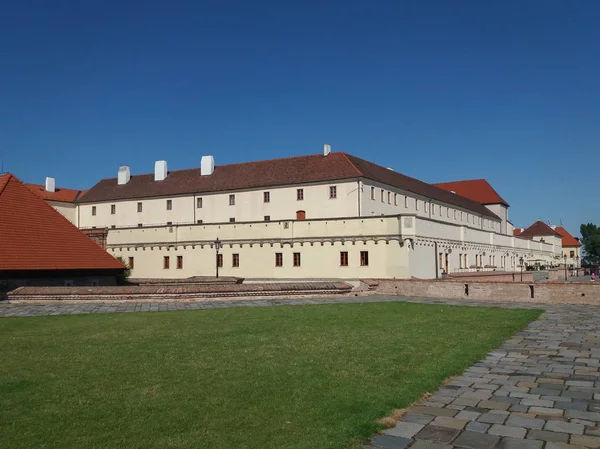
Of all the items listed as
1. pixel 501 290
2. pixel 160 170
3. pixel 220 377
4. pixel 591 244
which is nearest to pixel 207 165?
pixel 160 170

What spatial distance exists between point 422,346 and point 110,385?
594 centimetres

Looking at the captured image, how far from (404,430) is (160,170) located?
52.4 meters

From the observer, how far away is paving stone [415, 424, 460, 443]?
5.03 m

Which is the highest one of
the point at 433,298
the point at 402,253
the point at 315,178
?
the point at 315,178

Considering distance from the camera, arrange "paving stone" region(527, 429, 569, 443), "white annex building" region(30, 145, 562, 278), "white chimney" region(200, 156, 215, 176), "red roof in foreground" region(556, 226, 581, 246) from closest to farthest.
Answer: "paving stone" region(527, 429, 569, 443), "white annex building" region(30, 145, 562, 278), "white chimney" region(200, 156, 215, 176), "red roof in foreground" region(556, 226, 581, 246)

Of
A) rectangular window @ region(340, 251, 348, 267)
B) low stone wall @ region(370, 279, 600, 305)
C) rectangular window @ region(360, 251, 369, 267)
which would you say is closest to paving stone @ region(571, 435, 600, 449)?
low stone wall @ region(370, 279, 600, 305)

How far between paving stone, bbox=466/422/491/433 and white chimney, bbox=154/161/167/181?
51.8 m

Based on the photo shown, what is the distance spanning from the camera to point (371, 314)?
16.2 m

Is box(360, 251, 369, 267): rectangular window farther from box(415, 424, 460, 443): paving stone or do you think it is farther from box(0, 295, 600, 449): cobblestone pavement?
box(415, 424, 460, 443): paving stone

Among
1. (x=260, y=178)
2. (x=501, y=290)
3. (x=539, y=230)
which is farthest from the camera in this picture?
(x=539, y=230)

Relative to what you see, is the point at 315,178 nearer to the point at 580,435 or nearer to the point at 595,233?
the point at 580,435

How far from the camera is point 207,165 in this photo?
2039 inches

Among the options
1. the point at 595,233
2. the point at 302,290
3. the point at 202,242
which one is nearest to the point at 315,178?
the point at 202,242

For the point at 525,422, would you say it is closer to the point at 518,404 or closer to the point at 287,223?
the point at 518,404
